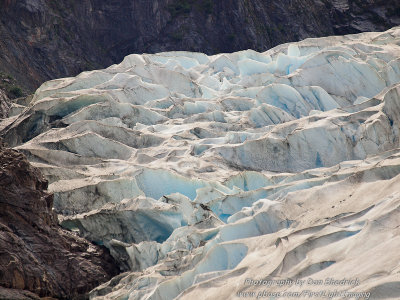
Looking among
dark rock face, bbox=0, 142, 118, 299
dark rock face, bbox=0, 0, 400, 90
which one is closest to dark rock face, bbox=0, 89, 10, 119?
dark rock face, bbox=0, 142, 118, 299

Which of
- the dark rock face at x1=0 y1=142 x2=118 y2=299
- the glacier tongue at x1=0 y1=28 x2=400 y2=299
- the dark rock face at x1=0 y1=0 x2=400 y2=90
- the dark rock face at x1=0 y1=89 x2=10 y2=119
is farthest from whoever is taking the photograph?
the dark rock face at x1=0 y1=0 x2=400 y2=90

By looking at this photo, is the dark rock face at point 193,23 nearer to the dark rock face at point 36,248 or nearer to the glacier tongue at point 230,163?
the glacier tongue at point 230,163

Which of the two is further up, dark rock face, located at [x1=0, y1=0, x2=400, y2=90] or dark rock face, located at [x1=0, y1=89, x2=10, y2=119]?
dark rock face, located at [x1=0, y1=89, x2=10, y2=119]

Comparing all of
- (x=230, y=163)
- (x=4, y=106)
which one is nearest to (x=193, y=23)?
(x=4, y=106)

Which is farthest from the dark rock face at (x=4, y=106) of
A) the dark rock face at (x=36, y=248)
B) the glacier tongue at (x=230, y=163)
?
the dark rock face at (x=36, y=248)

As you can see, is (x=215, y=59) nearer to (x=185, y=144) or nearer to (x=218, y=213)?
(x=185, y=144)

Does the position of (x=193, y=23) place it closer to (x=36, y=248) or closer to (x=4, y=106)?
(x=4, y=106)

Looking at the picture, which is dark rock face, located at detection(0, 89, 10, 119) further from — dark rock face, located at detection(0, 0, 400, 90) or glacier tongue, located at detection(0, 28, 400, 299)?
dark rock face, located at detection(0, 0, 400, 90)
